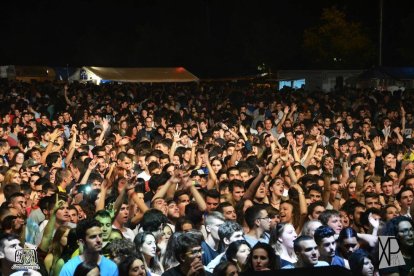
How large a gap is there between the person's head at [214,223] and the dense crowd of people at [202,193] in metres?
0.01

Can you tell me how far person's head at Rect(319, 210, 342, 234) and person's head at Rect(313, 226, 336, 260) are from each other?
570mm

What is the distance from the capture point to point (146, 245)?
5.88 metres

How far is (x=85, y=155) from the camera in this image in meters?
10.9

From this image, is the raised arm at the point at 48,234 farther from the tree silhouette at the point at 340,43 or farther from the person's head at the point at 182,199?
the tree silhouette at the point at 340,43

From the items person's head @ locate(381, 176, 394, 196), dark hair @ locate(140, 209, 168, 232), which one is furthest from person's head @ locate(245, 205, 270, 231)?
person's head @ locate(381, 176, 394, 196)

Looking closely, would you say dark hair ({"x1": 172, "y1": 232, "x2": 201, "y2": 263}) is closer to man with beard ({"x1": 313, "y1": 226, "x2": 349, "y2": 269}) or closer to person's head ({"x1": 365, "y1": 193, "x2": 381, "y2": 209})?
man with beard ({"x1": 313, "y1": 226, "x2": 349, "y2": 269})

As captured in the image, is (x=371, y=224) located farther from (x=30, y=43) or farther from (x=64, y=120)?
(x=30, y=43)

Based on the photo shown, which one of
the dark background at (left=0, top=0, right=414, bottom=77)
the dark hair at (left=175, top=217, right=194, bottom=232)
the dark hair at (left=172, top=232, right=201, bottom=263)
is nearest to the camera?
the dark hair at (left=172, top=232, right=201, bottom=263)

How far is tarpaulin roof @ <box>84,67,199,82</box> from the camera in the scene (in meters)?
32.5

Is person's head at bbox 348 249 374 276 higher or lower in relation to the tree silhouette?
higher

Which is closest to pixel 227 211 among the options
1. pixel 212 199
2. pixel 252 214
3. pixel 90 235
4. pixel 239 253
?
pixel 252 214

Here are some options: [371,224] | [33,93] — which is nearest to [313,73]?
[33,93]

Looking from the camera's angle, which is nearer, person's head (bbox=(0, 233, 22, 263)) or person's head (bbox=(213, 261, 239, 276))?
person's head (bbox=(213, 261, 239, 276))

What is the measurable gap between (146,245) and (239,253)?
0.70m
